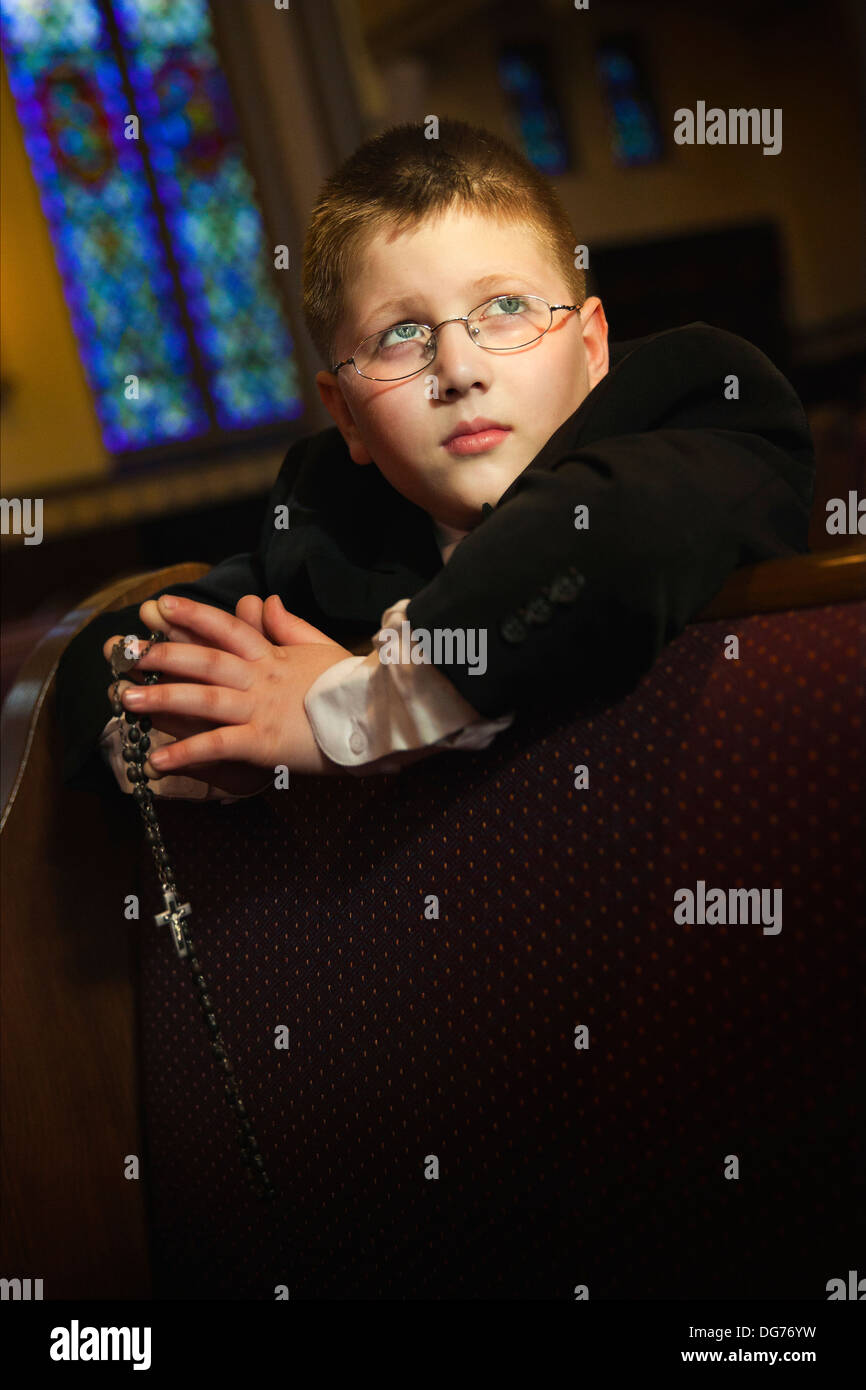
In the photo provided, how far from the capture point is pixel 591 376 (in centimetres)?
119

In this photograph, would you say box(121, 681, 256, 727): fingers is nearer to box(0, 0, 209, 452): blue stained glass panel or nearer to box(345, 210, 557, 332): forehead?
box(345, 210, 557, 332): forehead

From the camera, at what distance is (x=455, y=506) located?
3.51 feet

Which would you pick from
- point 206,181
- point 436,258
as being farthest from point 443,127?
point 206,181

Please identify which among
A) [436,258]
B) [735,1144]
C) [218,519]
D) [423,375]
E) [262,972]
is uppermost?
[218,519]

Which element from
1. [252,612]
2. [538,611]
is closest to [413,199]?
[252,612]

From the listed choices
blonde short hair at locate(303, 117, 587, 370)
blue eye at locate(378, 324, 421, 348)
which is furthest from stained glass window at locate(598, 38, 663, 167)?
blue eye at locate(378, 324, 421, 348)

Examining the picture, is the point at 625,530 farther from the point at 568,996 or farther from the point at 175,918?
the point at 175,918

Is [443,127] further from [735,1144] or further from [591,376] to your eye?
[735,1144]

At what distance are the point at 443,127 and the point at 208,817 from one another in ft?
2.38

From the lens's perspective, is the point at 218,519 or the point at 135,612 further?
the point at 218,519

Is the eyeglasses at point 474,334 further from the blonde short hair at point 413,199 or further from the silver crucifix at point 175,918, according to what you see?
the silver crucifix at point 175,918

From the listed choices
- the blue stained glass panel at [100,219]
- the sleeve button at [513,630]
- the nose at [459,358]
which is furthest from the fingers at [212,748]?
the blue stained glass panel at [100,219]

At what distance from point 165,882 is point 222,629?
0.22m

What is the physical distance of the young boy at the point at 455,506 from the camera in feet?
2.53
